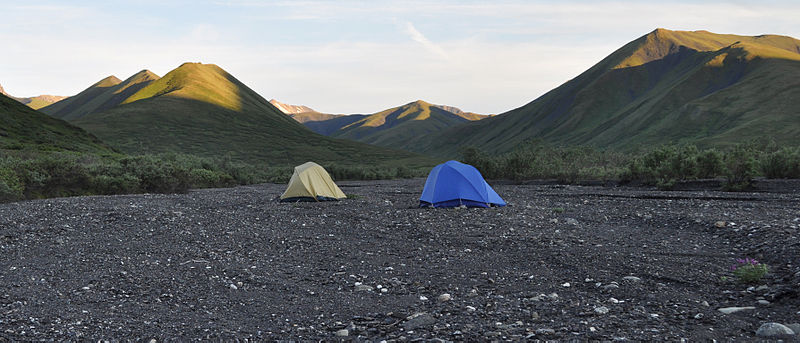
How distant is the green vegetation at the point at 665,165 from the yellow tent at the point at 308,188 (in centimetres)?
2069

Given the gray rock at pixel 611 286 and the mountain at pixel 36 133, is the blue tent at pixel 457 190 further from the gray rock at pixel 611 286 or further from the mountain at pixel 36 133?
the mountain at pixel 36 133

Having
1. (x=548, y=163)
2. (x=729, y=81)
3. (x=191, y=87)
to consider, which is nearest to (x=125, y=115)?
(x=191, y=87)

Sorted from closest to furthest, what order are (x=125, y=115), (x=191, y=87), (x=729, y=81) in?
1. (x=125, y=115)
2. (x=729, y=81)
3. (x=191, y=87)

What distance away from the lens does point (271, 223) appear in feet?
55.9

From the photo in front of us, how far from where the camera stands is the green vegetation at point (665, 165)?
29875 millimetres

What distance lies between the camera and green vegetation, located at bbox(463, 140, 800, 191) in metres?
29.9

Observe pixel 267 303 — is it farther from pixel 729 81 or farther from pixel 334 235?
pixel 729 81

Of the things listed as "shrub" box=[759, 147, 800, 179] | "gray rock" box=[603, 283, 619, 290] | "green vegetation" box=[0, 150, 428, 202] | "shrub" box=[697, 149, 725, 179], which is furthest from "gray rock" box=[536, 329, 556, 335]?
"shrub" box=[759, 147, 800, 179]

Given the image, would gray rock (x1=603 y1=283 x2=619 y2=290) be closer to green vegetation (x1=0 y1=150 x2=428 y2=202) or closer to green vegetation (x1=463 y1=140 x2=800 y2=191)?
green vegetation (x1=463 y1=140 x2=800 y2=191)

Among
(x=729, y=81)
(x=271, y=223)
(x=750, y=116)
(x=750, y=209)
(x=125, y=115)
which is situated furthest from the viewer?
(x=729, y=81)

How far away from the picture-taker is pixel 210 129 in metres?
134

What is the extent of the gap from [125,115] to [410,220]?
136 meters

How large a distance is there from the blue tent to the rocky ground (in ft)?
11.4

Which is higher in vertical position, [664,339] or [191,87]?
[191,87]
